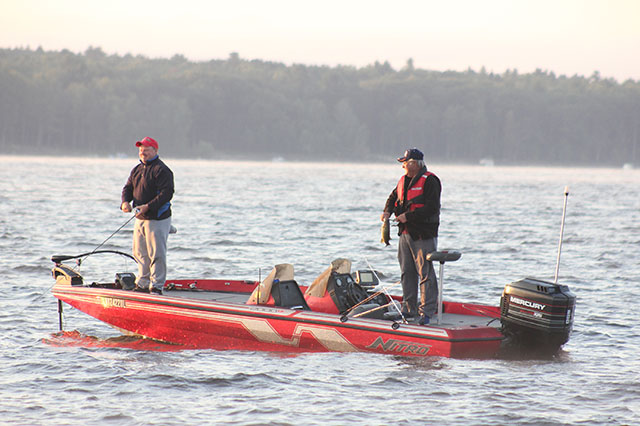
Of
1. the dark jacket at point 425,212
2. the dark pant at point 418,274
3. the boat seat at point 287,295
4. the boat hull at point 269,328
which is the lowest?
the boat hull at point 269,328

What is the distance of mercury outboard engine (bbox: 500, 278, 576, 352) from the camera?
8703 mm

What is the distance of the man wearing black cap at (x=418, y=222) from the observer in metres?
9.34

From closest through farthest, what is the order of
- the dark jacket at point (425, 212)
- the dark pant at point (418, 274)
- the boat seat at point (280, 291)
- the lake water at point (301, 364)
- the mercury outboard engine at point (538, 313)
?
the lake water at point (301, 364) < the mercury outboard engine at point (538, 313) < the dark jacket at point (425, 212) < the dark pant at point (418, 274) < the boat seat at point (280, 291)

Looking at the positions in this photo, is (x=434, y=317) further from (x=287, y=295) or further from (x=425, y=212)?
(x=287, y=295)

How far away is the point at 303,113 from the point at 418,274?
137017 millimetres

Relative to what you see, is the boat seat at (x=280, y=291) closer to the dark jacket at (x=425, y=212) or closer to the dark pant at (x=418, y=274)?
the dark pant at (x=418, y=274)

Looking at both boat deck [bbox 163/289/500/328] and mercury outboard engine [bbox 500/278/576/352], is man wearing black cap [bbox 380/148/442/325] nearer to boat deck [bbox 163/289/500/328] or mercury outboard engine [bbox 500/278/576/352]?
boat deck [bbox 163/289/500/328]

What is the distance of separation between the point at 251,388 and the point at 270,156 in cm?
12626

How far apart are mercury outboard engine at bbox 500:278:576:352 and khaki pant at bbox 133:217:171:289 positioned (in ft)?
13.0

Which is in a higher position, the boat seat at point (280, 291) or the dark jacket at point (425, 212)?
the dark jacket at point (425, 212)

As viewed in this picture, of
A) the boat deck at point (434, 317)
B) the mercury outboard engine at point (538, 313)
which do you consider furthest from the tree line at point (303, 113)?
the mercury outboard engine at point (538, 313)

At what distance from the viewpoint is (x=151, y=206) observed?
32.9ft

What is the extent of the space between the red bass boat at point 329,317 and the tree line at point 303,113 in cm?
10333

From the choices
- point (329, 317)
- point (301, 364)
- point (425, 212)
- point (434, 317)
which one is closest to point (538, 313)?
point (434, 317)
